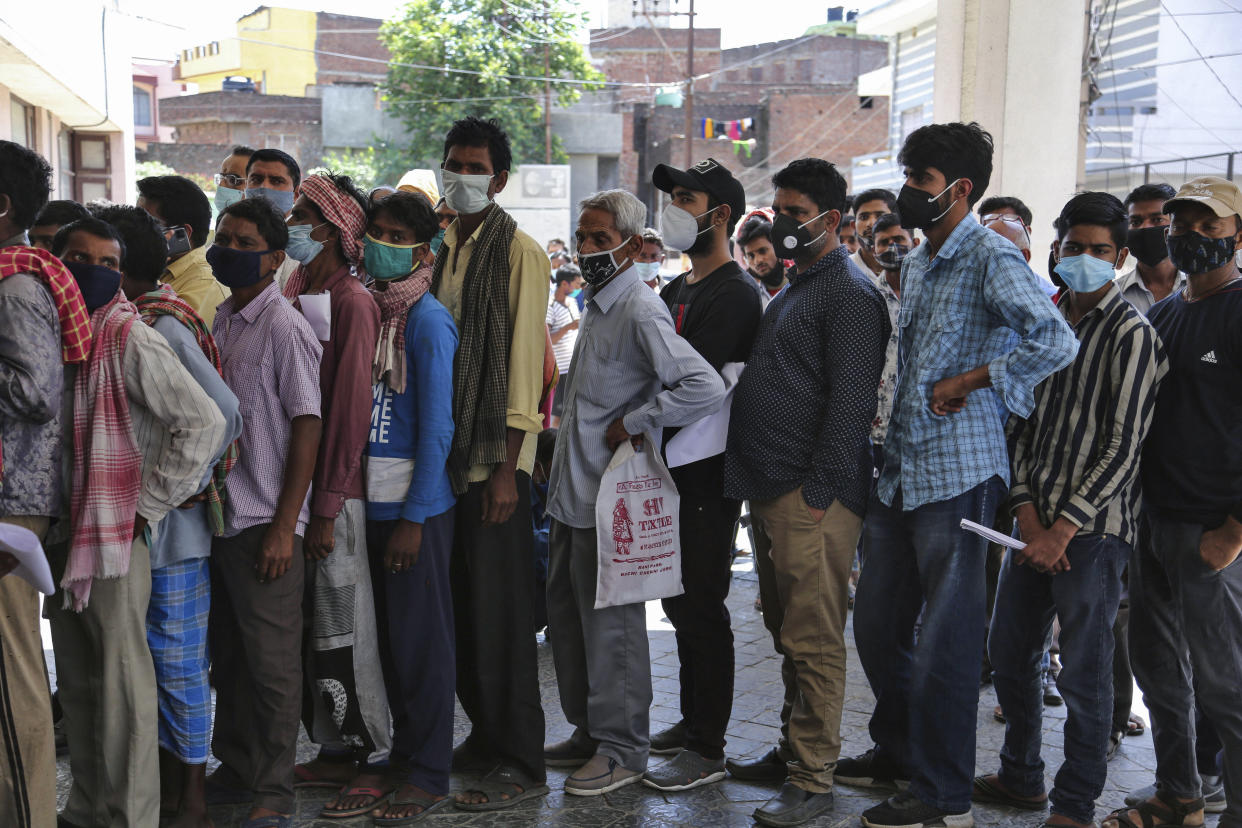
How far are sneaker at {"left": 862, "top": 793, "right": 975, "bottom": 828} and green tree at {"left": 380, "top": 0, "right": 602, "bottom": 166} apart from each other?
28.5 metres

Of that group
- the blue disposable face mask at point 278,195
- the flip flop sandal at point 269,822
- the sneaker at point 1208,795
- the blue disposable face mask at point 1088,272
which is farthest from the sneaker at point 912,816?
the blue disposable face mask at point 278,195

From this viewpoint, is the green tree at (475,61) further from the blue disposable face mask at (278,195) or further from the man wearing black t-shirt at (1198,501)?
the man wearing black t-shirt at (1198,501)

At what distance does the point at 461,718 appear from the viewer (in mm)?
5051

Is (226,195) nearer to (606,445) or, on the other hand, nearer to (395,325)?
(395,325)

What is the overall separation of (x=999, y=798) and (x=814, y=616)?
0.96 metres

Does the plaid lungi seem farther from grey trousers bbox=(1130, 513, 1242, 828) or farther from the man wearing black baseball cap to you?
grey trousers bbox=(1130, 513, 1242, 828)

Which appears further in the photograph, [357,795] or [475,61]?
[475,61]

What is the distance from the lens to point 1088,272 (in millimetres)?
3752

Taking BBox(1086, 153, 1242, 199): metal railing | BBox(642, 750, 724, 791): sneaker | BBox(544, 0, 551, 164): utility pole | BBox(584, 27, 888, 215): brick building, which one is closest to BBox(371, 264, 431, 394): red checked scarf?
BBox(642, 750, 724, 791): sneaker

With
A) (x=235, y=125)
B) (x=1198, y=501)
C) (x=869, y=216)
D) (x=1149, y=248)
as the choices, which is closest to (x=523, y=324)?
(x=1198, y=501)

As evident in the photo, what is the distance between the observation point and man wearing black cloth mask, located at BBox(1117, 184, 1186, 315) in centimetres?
459

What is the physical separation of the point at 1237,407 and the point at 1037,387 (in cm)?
60

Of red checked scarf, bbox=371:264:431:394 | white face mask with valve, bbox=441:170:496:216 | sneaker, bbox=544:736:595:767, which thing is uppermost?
white face mask with valve, bbox=441:170:496:216

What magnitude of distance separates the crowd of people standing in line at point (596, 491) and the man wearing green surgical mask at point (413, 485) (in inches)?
0.5
